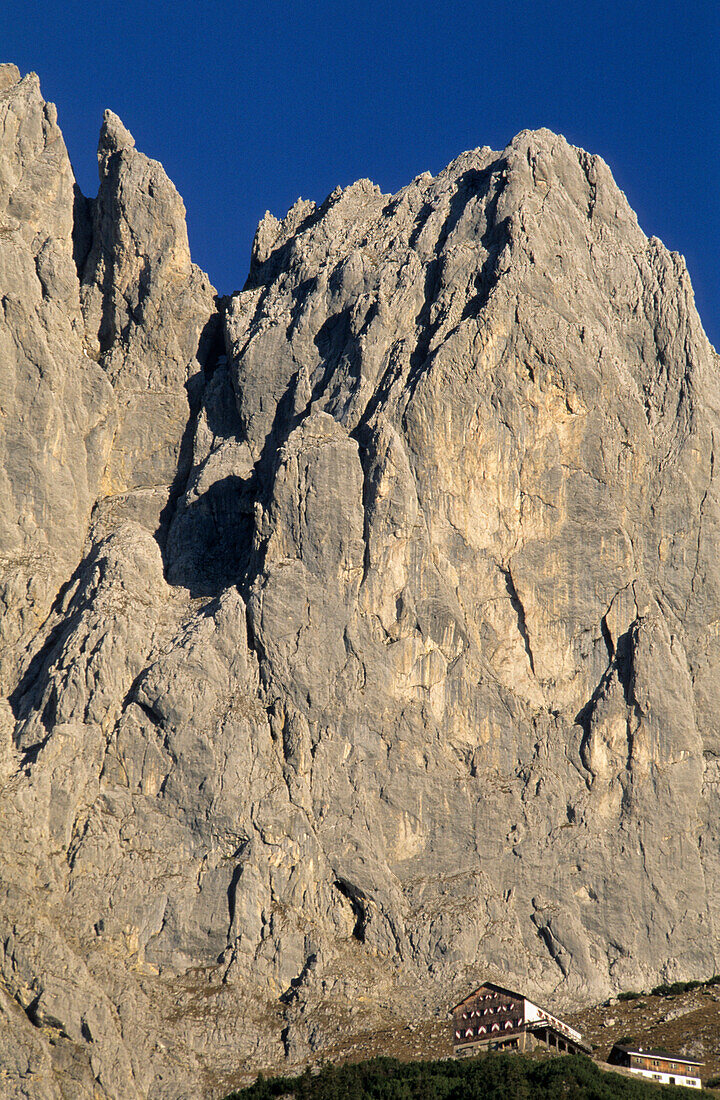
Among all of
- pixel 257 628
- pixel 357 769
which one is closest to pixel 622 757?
pixel 357 769

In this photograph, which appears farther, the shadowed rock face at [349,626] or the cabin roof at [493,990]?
the shadowed rock face at [349,626]

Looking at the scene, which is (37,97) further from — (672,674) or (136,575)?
(672,674)

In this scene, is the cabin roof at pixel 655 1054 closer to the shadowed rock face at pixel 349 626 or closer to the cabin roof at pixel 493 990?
the cabin roof at pixel 493 990

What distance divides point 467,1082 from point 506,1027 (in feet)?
22.9

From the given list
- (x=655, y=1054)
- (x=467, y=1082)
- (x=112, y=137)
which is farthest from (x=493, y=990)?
(x=112, y=137)

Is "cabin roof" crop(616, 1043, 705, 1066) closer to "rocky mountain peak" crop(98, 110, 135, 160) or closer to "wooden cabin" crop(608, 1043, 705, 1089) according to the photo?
"wooden cabin" crop(608, 1043, 705, 1089)

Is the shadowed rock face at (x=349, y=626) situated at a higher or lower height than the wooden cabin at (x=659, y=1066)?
higher

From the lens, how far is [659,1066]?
8369 centimetres

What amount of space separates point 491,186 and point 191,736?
1946 inches

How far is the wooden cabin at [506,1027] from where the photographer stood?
85.8 m

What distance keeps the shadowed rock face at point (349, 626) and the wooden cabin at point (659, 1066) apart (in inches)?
372

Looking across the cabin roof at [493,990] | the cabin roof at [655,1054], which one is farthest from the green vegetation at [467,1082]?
the cabin roof at [493,990]

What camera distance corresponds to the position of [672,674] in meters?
104

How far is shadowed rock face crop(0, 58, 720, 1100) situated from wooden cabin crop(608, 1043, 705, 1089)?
9.45 m
